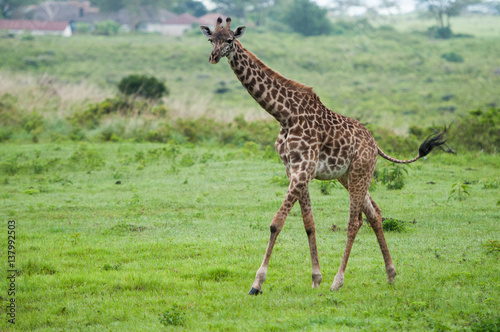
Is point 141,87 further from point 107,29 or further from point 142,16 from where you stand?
point 142,16

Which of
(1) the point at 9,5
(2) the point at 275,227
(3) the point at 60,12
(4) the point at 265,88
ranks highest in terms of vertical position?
(4) the point at 265,88

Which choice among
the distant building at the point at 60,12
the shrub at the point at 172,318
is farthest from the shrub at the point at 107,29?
the shrub at the point at 172,318

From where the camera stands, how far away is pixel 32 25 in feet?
218

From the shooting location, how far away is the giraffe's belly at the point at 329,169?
7.34 metres

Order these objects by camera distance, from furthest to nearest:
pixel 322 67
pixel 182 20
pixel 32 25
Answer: pixel 182 20 → pixel 32 25 → pixel 322 67

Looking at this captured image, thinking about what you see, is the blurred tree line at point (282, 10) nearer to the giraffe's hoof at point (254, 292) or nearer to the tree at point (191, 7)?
the tree at point (191, 7)

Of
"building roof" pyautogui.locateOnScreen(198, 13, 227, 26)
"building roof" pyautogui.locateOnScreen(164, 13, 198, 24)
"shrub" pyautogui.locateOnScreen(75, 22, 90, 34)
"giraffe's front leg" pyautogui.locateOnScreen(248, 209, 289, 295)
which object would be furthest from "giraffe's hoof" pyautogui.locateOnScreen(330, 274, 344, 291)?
"building roof" pyautogui.locateOnScreen(164, 13, 198, 24)

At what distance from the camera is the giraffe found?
280 inches

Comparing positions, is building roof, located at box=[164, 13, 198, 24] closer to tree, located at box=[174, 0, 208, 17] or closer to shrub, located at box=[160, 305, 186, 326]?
tree, located at box=[174, 0, 208, 17]

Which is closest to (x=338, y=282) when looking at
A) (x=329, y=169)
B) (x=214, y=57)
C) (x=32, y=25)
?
(x=329, y=169)

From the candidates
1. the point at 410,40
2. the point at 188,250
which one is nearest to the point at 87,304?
the point at 188,250

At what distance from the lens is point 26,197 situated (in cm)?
1335

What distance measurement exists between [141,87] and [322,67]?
29385mm

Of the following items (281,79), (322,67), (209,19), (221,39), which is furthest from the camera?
(209,19)
